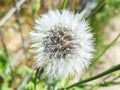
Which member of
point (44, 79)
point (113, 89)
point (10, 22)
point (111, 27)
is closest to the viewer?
point (44, 79)

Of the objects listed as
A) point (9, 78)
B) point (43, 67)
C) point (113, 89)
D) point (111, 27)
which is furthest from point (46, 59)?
point (111, 27)

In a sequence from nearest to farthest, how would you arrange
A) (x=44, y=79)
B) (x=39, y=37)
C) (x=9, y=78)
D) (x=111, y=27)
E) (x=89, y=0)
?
(x=39, y=37) < (x=44, y=79) < (x=89, y=0) < (x=9, y=78) < (x=111, y=27)

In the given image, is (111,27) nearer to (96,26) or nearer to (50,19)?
(96,26)

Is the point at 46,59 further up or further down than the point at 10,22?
further down

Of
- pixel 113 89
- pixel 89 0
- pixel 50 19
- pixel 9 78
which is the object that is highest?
pixel 89 0

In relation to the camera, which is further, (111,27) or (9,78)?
(111,27)

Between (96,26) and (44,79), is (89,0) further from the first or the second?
(96,26)
